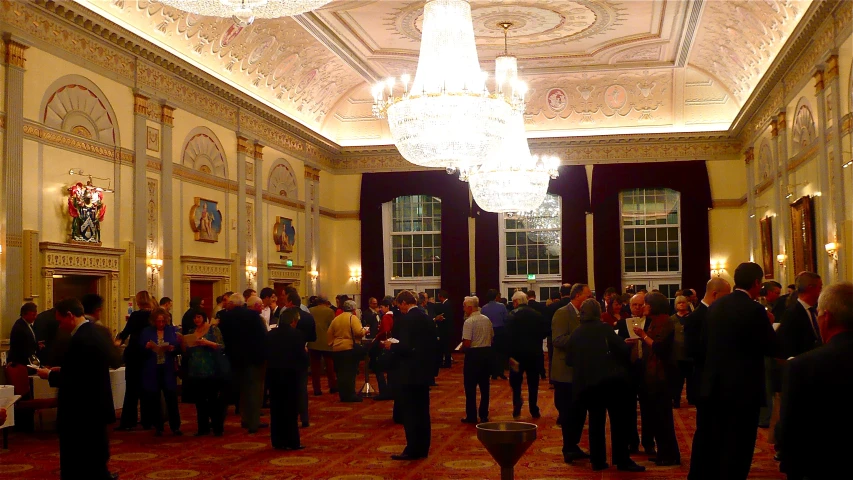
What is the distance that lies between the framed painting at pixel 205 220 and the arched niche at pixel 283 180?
2735 millimetres

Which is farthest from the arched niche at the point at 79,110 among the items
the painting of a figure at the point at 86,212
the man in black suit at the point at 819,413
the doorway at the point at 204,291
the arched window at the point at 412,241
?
the arched window at the point at 412,241

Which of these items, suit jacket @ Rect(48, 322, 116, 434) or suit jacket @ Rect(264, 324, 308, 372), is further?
suit jacket @ Rect(264, 324, 308, 372)

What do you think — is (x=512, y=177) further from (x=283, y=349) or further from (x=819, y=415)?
(x=819, y=415)

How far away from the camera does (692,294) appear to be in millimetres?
13727

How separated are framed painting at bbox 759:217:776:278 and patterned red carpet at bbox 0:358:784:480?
8.52 meters

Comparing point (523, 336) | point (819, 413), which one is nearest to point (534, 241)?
point (523, 336)

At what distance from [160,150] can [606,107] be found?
1214cm

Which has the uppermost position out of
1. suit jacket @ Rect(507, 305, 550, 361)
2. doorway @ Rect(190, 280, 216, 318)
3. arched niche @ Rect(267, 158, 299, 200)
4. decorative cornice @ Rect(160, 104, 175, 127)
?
decorative cornice @ Rect(160, 104, 175, 127)

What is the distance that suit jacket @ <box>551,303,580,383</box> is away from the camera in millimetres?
8461

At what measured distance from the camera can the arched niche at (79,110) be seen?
39.7 feet

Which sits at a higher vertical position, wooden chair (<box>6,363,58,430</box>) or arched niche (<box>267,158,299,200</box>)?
arched niche (<box>267,158,299,200</box>)

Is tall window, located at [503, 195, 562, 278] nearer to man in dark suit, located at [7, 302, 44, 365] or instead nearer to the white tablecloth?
the white tablecloth

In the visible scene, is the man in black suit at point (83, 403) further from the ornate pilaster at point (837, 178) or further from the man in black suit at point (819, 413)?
the ornate pilaster at point (837, 178)

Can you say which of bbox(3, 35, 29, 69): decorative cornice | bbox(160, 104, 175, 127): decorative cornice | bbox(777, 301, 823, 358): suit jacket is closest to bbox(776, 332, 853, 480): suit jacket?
bbox(777, 301, 823, 358): suit jacket
